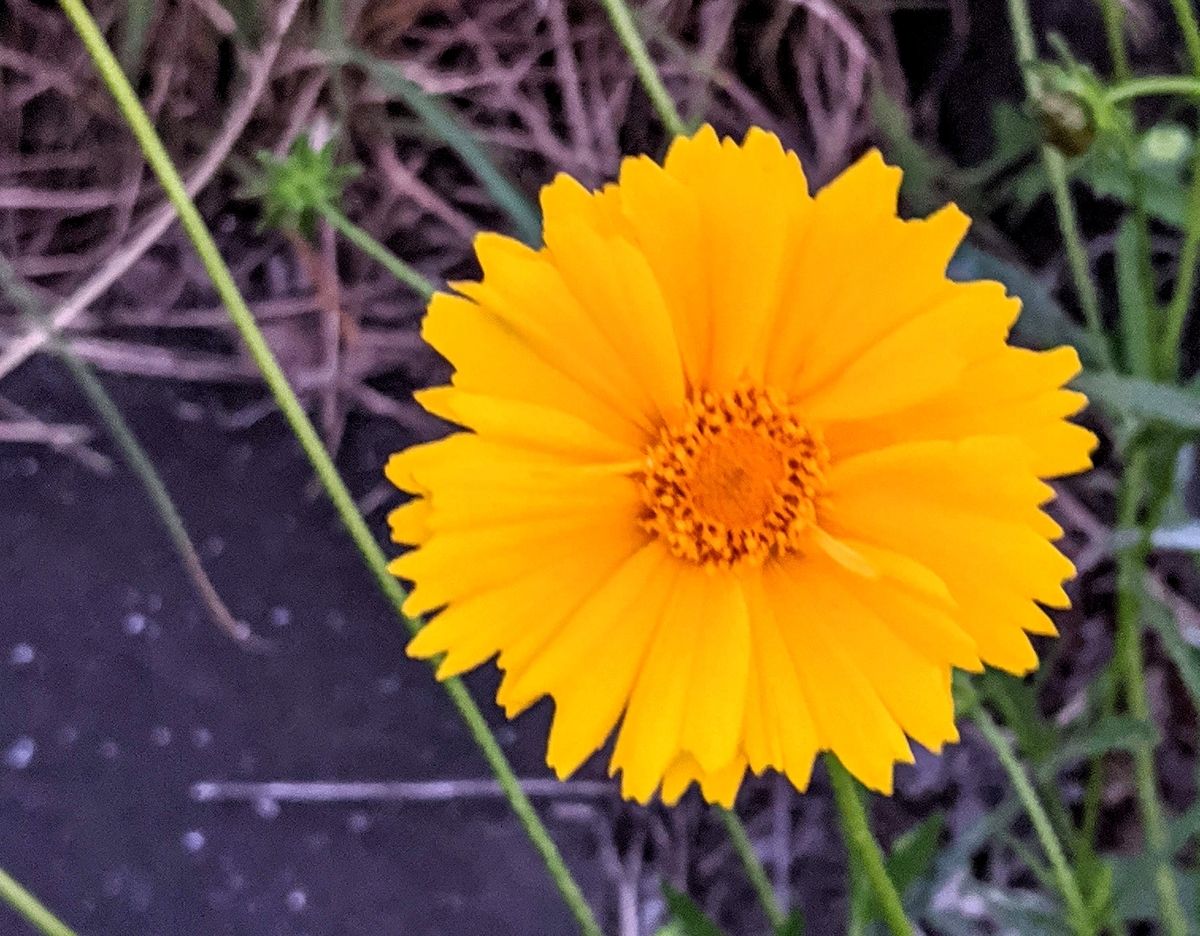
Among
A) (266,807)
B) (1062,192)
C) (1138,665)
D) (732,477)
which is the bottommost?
(266,807)

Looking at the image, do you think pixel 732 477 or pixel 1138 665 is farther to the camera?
pixel 1138 665

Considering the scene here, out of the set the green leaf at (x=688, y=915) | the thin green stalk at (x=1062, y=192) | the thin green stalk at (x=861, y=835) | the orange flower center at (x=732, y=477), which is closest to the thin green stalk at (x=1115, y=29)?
the thin green stalk at (x=1062, y=192)

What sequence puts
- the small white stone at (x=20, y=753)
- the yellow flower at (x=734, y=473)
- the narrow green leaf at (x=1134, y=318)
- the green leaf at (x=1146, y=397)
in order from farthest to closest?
the small white stone at (x=20, y=753)
the narrow green leaf at (x=1134, y=318)
the green leaf at (x=1146, y=397)
the yellow flower at (x=734, y=473)

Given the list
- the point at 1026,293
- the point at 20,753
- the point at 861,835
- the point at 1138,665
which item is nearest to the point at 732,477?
the point at 861,835

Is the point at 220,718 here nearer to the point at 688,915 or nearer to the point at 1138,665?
the point at 688,915

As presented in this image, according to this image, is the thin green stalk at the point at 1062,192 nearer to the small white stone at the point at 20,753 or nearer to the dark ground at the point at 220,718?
the dark ground at the point at 220,718

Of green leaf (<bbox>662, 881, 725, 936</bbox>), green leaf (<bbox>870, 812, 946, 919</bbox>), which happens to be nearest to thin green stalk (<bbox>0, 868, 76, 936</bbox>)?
green leaf (<bbox>662, 881, 725, 936</bbox>)

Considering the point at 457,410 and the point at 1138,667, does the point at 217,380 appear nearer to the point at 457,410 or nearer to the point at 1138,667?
the point at 457,410
